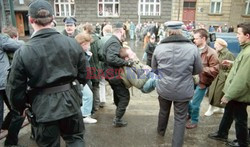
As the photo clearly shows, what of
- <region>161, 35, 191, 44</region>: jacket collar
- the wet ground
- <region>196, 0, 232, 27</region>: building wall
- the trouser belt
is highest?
<region>196, 0, 232, 27</region>: building wall

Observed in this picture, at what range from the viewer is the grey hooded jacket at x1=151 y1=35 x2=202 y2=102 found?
289 cm

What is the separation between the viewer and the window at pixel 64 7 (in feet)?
80.7

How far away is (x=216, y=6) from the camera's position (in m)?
Result: 23.3

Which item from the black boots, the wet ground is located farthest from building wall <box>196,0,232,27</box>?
the black boots

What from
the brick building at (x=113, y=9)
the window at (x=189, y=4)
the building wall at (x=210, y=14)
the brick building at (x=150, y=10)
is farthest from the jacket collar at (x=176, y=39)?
the window at (x=189, y=4)

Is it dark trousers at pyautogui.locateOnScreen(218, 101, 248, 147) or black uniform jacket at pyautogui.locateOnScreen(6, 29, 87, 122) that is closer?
black uniform jacket at pyautogui.locateOnScreen(6, 29, 87, 122)

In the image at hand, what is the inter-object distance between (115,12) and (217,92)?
21662mm

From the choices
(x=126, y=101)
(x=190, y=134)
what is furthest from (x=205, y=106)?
(x=126, y=101)

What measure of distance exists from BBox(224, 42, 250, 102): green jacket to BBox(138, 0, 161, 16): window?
22.2m

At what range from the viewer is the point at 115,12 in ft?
80.4

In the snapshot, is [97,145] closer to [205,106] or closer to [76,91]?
Answer: [76,91]

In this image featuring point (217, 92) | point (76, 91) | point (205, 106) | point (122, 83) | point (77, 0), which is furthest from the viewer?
point (77, 0)

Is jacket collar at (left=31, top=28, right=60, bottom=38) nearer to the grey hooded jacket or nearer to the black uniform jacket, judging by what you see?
the black uniform jacket

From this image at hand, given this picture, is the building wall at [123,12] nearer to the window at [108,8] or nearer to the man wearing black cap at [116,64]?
the window at [108,8]
